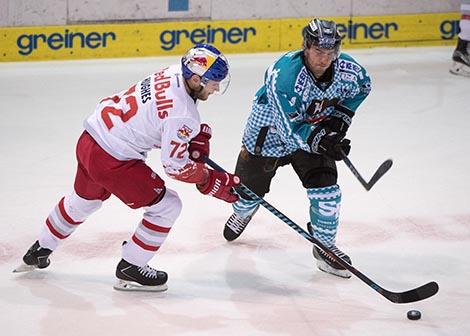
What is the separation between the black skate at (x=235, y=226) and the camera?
4582 millimetres

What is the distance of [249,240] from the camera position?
4656 millimetres

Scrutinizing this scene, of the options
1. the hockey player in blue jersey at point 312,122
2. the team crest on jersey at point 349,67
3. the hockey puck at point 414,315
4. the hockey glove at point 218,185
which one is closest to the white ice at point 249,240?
the hockey puck at point 414,315

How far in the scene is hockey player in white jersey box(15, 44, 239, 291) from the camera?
3.77 metres

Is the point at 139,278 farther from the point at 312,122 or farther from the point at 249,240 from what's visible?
the point at 312,122

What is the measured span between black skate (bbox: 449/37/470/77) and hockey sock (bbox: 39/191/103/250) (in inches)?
160

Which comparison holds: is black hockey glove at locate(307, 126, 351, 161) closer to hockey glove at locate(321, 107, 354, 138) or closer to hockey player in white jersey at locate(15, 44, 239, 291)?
hockey glove at locate(321, 107, 354, 138)

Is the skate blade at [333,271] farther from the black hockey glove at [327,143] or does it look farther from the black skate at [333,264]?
the black hockey glove at [327,143]

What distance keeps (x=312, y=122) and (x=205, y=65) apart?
65 cm

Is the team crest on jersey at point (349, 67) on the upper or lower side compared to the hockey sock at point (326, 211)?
upper

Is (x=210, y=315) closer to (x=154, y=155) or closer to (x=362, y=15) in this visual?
(x=154, y=155)

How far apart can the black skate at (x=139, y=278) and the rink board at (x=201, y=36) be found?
3859mm

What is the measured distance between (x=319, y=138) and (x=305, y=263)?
0.60 m

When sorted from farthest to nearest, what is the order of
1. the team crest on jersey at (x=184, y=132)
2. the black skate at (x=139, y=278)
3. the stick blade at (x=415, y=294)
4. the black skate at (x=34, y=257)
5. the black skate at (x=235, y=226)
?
the black skate at (x=235, y=226), the black skate at (x=34, y=257), the black skate at (x=139, y=278), the stick blade at (x=415, y=294), the team crest on jersey at (x=184, y=132)

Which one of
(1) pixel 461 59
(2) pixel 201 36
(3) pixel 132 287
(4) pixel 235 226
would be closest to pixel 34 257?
(3) pixel 132 287
